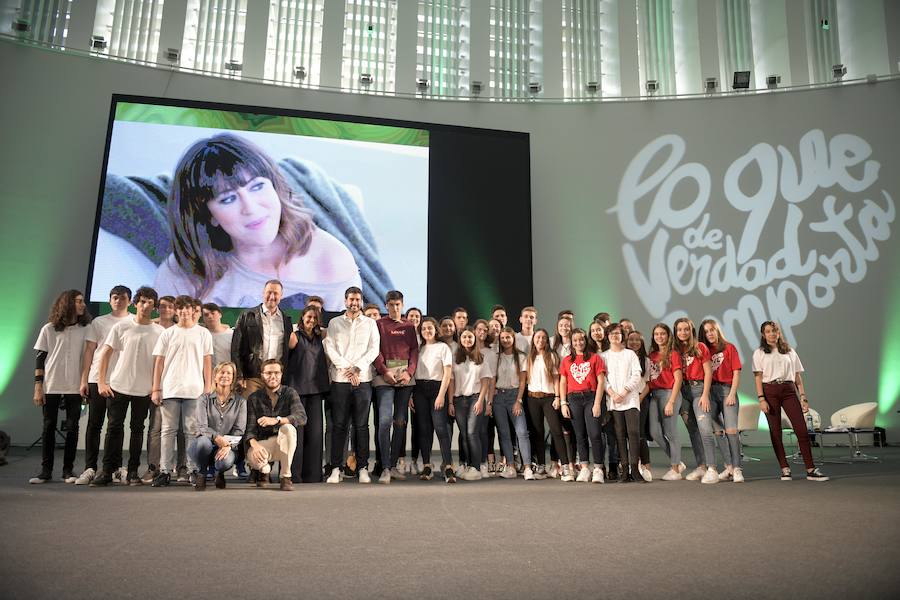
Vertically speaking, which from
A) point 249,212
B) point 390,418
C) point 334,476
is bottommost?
point 334,476

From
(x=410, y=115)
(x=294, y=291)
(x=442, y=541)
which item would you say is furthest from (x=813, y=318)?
(x=442, y=541)

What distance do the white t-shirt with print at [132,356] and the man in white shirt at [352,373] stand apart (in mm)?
1289

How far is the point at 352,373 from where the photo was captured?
484 cm

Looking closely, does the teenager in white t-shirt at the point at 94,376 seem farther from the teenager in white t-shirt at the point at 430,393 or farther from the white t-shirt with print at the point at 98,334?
the teenager in white t-shirt at the point at 430,393

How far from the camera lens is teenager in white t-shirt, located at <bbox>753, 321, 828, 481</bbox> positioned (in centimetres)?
500

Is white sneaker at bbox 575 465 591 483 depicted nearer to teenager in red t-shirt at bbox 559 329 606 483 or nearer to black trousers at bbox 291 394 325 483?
teenager in red t-shirt at bbox 559 329 606 483

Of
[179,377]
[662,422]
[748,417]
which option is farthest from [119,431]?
[748,417]

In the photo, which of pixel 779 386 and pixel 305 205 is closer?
pixel 779 386

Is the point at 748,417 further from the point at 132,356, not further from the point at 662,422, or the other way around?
the point at 132,356

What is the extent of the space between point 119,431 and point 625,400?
3.79 metres

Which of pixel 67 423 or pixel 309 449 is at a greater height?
pixel 67 423

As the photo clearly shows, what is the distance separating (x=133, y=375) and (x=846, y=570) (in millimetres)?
4333

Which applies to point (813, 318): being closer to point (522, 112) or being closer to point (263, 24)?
point (522, 112)

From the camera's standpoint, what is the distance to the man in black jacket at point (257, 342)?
470 cm
